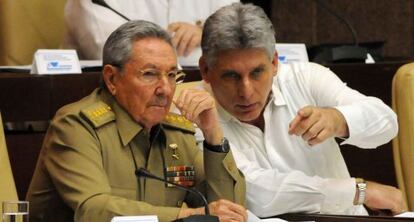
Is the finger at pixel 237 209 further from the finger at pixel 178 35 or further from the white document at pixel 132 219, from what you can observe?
the finger at pixel 178 35

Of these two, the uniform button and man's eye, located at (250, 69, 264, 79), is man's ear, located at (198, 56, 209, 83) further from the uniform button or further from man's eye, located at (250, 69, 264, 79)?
the uniform button

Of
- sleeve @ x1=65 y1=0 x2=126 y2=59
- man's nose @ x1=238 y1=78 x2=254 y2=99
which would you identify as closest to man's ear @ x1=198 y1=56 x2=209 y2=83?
man's nose @ x1=238 y1=78 x2=254 y2=99

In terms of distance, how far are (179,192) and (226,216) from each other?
324mm

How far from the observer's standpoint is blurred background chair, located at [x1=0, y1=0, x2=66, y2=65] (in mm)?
5230

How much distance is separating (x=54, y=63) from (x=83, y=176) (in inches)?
43.0

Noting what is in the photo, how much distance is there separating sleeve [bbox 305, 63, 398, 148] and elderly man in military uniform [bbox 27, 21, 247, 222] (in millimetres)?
563

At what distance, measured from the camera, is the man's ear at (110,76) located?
11.3 feet

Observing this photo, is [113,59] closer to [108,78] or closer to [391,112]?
[108,78]

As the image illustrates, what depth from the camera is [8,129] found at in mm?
4156

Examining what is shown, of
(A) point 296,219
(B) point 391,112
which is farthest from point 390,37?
(A) point 296,219

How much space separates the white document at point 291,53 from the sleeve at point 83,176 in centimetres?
147

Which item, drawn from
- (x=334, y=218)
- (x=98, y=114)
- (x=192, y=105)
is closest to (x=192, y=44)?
(x=192, y=105)

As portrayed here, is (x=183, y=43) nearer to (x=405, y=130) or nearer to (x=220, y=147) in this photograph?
(x=405, y=130)

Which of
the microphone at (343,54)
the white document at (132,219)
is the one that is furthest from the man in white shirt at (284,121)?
the white document at (132,219)
